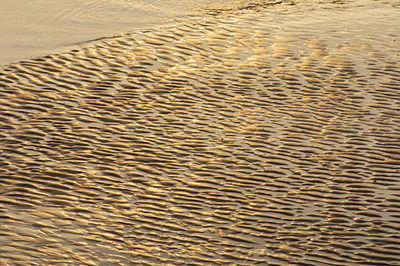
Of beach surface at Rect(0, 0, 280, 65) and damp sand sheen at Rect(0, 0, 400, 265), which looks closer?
damp sand sheen at Rect(0, 0, 400, 265)

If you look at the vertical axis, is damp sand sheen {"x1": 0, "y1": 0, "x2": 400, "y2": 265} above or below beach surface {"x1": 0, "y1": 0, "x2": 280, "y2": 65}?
below

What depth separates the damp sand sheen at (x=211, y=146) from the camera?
446cm

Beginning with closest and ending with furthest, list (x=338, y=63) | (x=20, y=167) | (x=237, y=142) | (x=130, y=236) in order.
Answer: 1. (x=130, y=236)
2. (x=20, y=167)
3. (x=237, y=142)
4. (x=338, y=63)

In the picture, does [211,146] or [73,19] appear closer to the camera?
[211,146]

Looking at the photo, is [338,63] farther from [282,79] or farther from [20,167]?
[20,167]

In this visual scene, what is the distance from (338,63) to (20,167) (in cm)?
329

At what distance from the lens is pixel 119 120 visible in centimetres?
584

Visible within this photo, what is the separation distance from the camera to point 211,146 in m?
5.53

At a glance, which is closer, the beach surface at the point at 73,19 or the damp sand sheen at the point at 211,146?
the damp sand sheen at the point at 211,146

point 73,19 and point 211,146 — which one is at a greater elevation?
point 73,19

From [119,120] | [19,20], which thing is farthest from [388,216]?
[19,20]

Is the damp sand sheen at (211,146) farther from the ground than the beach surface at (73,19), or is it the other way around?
the beach surface at (73,19)

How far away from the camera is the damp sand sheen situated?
4465 mm

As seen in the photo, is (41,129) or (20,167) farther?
(41,129)
